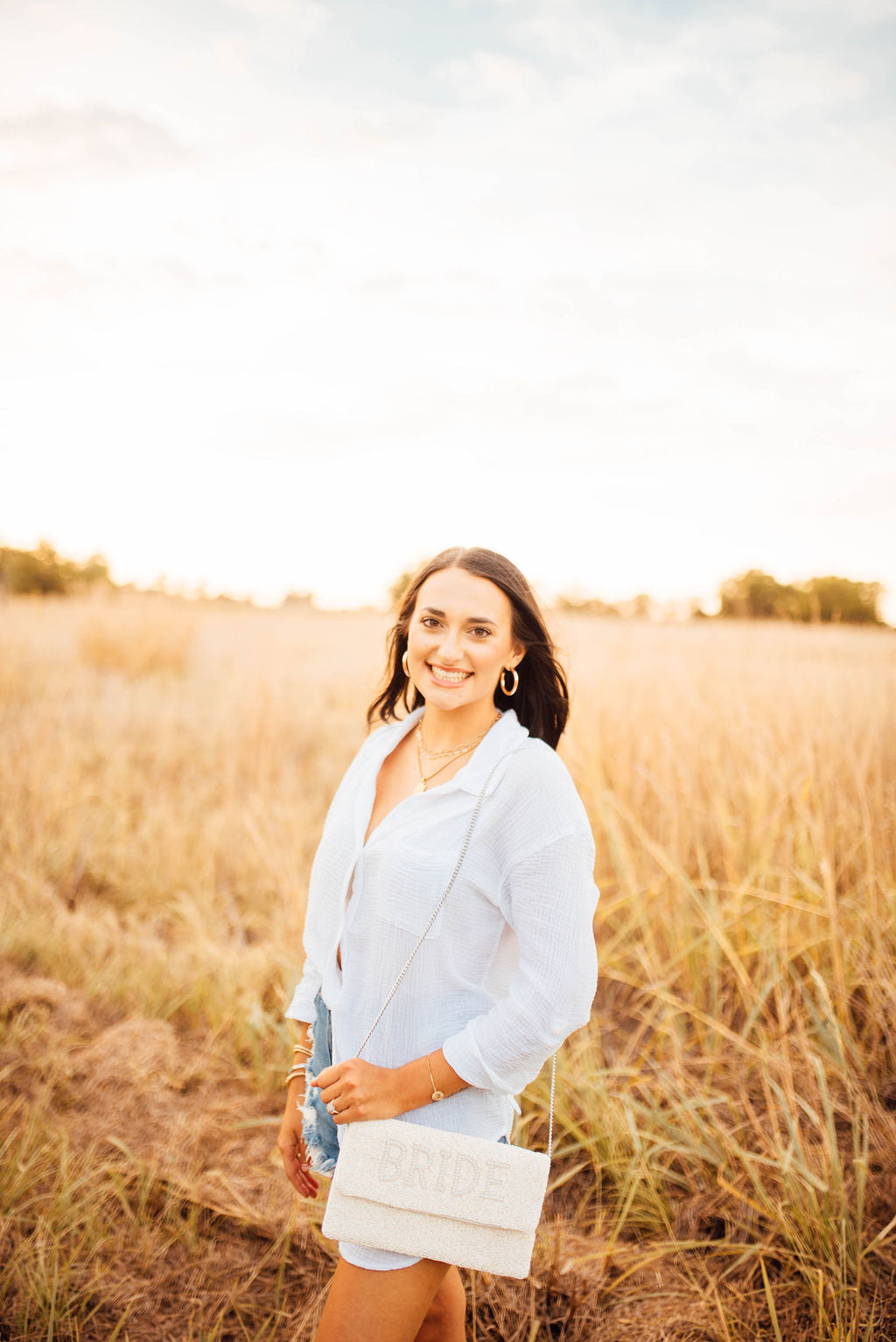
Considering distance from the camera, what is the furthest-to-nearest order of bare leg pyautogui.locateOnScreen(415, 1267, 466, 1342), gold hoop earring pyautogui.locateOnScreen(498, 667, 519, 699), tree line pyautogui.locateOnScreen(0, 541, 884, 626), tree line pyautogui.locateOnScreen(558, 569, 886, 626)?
tree line pyautogui.locateOnScreen(558, 569, 886, 626)
tree line pyautogui.locateOnScreen(0, 541, 884, 626)
gold hoop earring pyautogui.locateOnScreen(498, 667, 519, 699)
bare leg pyautogui.locateOnScreen(415, 1267, 466, 1342)

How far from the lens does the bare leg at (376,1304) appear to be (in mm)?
1115

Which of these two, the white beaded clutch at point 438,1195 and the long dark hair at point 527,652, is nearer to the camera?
the white beaded clutch at point 438,1195

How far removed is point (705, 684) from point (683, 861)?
1.81m

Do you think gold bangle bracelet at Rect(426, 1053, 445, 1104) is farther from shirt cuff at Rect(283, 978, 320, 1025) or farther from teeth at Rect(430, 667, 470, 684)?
teeth at Rect(430, 667, 470, 684)

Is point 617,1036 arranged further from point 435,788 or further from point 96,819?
A: point 96,819

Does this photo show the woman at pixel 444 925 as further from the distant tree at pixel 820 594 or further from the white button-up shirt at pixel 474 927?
the distant tree at pixel 820 594

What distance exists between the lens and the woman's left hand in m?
1.14

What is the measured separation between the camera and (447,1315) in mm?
1329

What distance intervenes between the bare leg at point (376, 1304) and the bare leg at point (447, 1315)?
0.68 feet

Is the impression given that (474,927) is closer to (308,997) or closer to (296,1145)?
(308,997)

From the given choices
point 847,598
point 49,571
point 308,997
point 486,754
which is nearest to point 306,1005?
point 308,997

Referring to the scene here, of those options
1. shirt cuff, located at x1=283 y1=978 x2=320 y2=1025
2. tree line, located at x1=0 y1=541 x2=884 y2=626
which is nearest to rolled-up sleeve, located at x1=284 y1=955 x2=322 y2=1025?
shirt cuff, located at x1=283 y1=978 x2=320 y2=1025

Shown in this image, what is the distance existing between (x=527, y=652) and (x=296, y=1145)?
1.07 metres

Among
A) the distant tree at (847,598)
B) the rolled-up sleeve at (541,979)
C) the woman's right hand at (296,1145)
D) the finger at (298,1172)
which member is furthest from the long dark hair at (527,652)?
the distant tree at (847,598)
